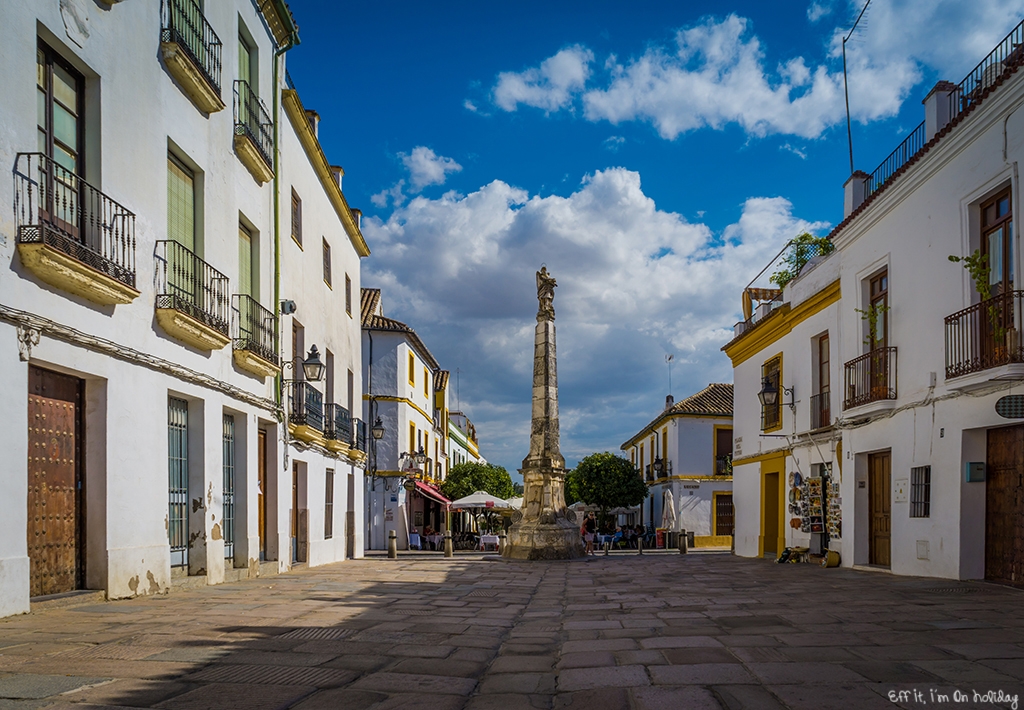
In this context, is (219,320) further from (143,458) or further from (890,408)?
(890,408)

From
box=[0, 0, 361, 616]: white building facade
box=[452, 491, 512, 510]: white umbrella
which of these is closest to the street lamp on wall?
box=[0, 0, 361, 616]: white building facade

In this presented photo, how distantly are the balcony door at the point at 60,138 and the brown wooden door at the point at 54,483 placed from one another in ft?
4.65

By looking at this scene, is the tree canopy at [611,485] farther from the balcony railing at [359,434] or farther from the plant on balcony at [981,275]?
the plant on balcony at [981,275]

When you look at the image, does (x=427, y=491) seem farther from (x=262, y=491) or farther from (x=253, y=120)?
(x=253, y=120)

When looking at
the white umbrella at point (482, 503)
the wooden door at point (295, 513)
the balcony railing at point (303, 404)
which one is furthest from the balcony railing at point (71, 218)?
the white umbrella at point (482, 503)

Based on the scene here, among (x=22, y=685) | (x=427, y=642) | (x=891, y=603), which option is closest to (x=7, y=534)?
(x=22, y=685)

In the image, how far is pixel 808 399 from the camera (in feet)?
56.5

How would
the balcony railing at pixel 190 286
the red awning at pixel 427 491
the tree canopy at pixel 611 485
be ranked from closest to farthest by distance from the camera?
1. the balcony railing at pixel 190 286
2. the red awning at pixel 427 491
3. the tree canopy at pixel 611 485

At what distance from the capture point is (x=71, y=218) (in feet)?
25.6

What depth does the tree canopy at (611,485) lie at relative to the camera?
3900 centimetres

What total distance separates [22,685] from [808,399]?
15457mm

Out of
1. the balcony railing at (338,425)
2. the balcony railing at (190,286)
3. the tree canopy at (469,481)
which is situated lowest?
the tree canopy at (469,481)

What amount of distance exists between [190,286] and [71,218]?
2535mm

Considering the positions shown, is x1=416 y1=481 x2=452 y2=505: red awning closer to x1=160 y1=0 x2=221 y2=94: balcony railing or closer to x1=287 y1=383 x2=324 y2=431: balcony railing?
x1=287 y1=383 x2=324 y2=431: balcony railing
